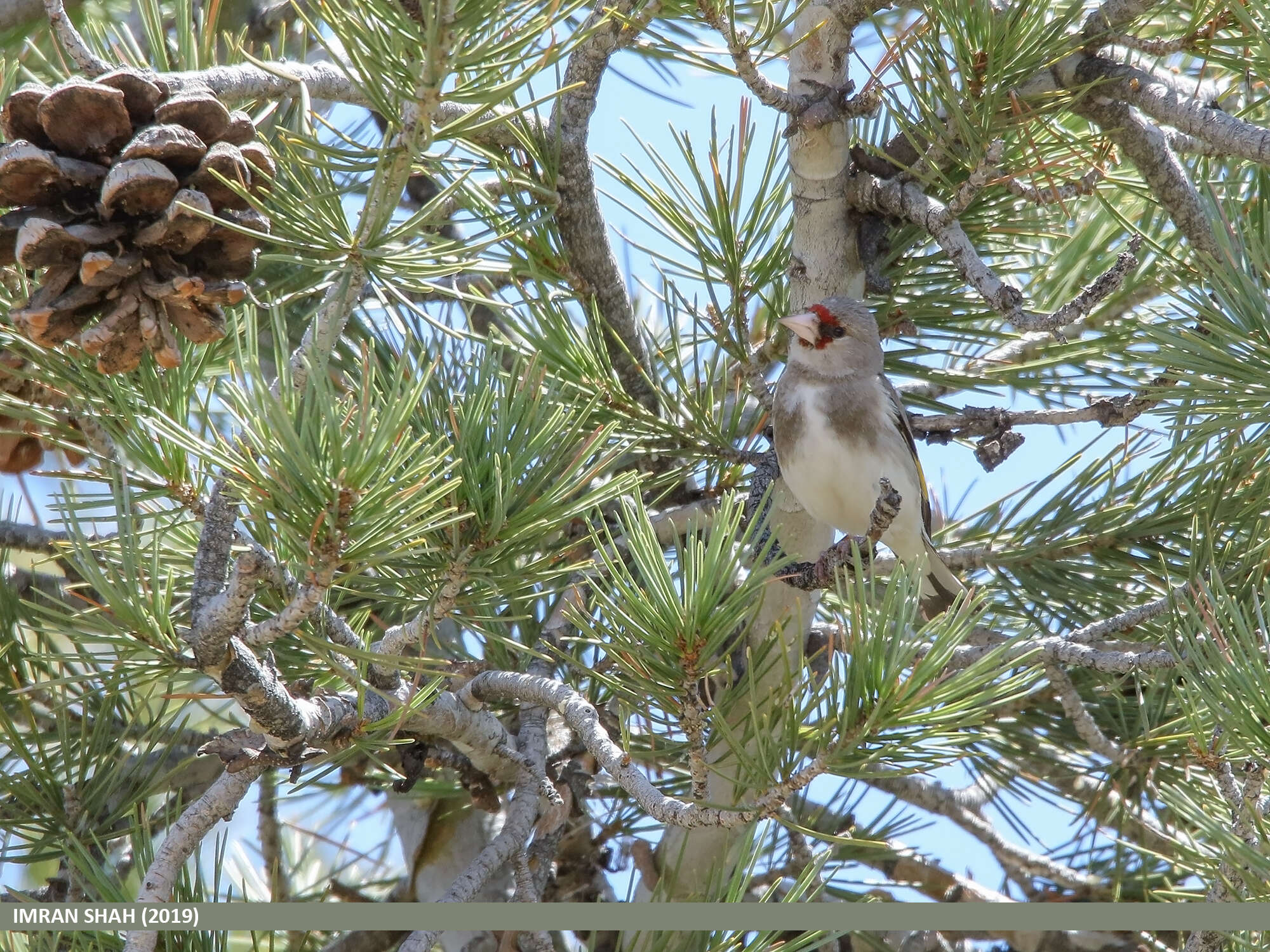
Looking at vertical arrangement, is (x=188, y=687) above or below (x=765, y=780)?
above

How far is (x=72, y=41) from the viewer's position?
1.49m

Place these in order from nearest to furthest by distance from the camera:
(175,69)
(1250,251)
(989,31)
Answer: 1. (1250,251)
2. (989,31)
3. (175,69)

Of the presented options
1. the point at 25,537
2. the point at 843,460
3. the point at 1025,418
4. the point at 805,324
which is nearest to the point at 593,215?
the point at 805,324

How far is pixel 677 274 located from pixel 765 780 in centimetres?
134

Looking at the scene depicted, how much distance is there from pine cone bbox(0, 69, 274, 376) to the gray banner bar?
663 mm

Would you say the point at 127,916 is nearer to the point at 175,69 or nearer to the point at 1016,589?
the point at 175,69

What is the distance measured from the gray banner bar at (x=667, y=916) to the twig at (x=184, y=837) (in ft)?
0.05

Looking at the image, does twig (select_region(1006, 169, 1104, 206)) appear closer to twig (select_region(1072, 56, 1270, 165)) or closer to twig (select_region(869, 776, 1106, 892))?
twig (select_region(1072, 56, 1270, 165))

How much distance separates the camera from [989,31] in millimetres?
1699

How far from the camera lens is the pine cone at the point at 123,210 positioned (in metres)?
1.44

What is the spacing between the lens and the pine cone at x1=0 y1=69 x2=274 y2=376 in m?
1.44

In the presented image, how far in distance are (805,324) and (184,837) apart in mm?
1379

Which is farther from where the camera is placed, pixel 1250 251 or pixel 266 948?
pixel 266 948

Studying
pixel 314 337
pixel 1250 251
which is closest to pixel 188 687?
pixel 314 337
